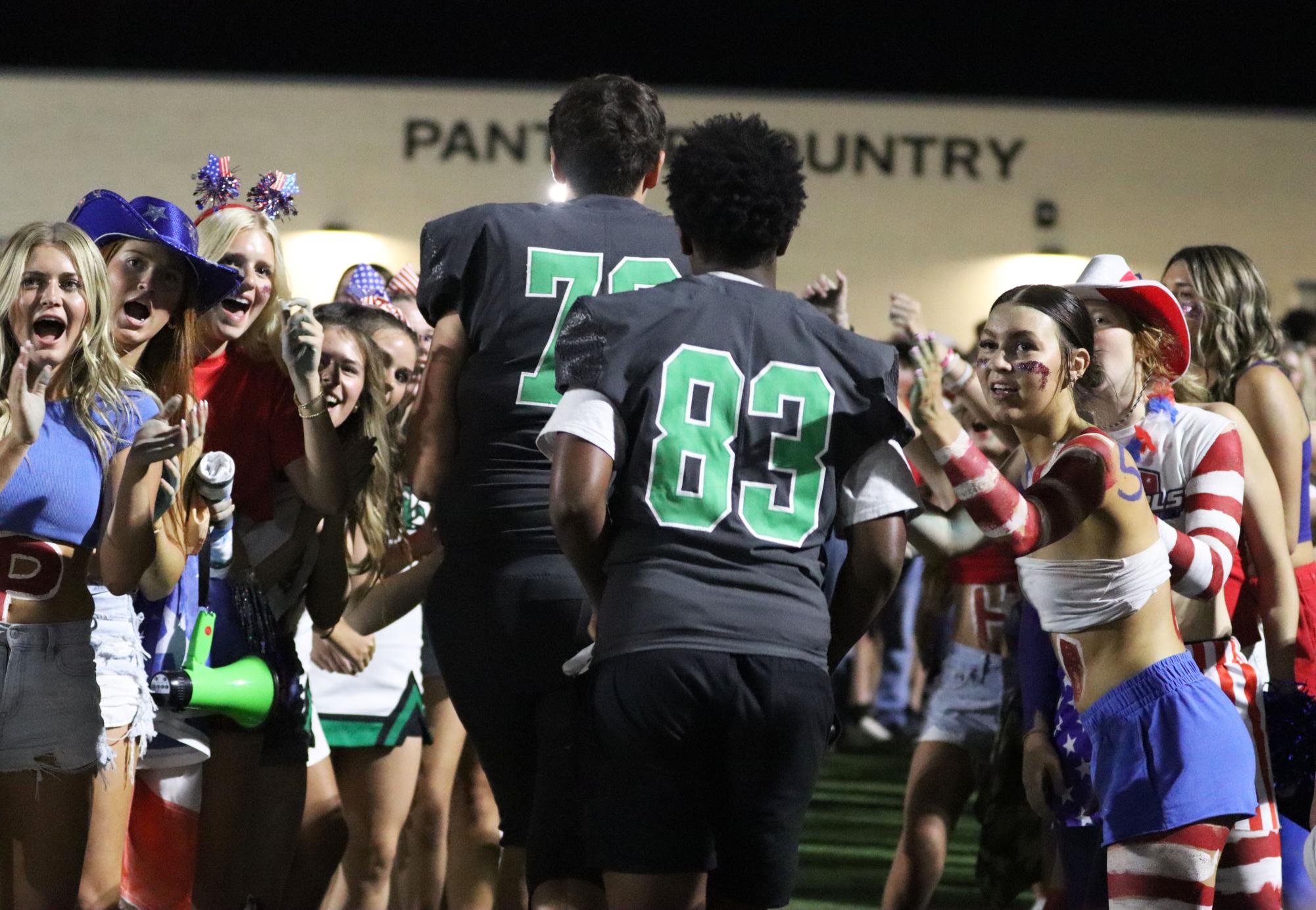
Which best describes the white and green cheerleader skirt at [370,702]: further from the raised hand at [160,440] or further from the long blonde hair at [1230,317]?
the long blonde hair at [1230,317]

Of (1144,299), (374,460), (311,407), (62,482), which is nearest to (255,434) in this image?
(311,407)

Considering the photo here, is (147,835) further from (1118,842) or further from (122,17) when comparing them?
(122,17)

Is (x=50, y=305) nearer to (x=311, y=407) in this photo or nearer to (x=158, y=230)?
(x=158, y=230)

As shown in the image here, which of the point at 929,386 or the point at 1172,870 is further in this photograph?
the point at 1172,870

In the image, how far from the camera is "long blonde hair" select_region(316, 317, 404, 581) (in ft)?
13.7

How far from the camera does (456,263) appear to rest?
306 cm

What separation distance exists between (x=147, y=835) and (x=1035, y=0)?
1243cm

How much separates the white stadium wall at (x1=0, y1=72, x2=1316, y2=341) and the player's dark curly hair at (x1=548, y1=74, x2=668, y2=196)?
1106 centimetres

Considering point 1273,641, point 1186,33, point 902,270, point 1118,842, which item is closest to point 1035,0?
point 1186,33

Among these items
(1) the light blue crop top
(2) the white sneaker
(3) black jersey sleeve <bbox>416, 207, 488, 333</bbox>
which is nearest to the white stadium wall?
(2) the white sneaker

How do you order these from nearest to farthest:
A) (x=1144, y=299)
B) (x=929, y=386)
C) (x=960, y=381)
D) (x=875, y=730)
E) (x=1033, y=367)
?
(x=929, y=386) → (x=960, y=381) → (x=1033, y=367) → (x=1144, y=299) → (x=875, y=730)

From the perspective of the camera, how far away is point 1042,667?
3504 mm

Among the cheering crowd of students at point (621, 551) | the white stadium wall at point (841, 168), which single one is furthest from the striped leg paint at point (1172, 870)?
the white stadium wall at point (841, 168)

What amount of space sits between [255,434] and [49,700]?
84 centimetres
